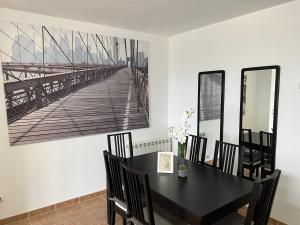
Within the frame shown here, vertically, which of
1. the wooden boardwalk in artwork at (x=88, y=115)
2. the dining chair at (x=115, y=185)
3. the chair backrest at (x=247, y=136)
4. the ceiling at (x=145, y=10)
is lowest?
the dining chair at (x=115, y=185)

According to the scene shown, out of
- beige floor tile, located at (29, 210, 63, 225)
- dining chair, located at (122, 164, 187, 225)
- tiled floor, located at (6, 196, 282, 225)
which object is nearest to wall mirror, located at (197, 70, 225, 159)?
tiled floor, located at (6, 196, 282, 225)

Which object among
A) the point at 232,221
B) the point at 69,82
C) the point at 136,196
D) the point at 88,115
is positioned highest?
the point at 69,82

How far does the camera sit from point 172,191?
5.82 ft

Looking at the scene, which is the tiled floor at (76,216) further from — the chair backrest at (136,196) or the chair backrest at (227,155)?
the chair backrest at (136,196)

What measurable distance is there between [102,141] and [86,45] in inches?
53.6

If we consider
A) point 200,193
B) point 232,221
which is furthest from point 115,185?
point 232,221

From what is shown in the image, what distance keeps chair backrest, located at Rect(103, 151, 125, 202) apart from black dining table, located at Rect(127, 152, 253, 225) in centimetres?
31

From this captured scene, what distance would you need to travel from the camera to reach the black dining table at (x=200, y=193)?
1504mm

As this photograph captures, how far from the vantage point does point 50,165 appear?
111 inches

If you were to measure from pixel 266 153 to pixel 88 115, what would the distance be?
7.55 feet

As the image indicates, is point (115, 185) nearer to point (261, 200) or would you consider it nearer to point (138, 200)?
point (138, 200)

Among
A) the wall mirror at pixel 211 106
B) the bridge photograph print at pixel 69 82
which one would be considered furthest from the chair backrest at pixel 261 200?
the bridge photograph print at pixel 69 82

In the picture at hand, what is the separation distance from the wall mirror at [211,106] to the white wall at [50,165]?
0.94 m

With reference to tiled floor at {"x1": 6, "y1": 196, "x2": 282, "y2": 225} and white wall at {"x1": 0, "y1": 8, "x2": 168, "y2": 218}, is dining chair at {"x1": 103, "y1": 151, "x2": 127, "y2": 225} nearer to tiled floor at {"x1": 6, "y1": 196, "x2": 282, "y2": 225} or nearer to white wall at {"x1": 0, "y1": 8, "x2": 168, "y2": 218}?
tiled floor at {"x1": 6, "y1": 196, "x2": 282, "y2": 225}
